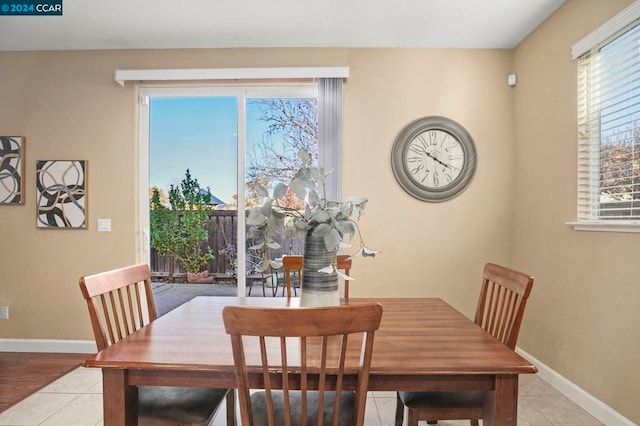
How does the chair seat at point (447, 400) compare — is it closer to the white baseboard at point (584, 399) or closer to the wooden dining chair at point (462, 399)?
the wooden dining chair at point (462, 399)

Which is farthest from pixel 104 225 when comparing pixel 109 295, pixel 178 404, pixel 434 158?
pixel 434 158

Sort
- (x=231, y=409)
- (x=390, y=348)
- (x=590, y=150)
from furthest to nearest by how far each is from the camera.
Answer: (x=590, y=150) < (x=231, y=409) < (x=390, y=348)

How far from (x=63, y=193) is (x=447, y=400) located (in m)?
3.49

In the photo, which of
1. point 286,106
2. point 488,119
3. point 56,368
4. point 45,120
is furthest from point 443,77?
point 56,368

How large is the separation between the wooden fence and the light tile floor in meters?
1.08

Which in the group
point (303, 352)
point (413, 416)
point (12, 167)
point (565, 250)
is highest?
point (12, 167)

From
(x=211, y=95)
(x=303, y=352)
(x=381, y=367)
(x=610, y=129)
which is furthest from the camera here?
(x=211, y=95)

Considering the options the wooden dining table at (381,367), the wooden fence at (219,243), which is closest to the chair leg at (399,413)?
the wooden dining table at (381,367)

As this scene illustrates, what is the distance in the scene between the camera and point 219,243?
3.47 m

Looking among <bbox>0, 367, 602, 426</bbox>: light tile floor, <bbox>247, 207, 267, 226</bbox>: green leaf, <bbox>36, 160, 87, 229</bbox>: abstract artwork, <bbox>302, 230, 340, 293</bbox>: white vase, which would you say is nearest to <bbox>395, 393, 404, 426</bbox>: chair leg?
<bbox>0, 367, 602, 426</bbox>: light tile floor

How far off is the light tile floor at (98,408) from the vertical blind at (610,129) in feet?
3.94

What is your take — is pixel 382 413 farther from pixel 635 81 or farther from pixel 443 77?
pixel 443 77

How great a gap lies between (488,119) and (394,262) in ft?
4.93

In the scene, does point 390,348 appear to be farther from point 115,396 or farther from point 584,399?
point 584,399
